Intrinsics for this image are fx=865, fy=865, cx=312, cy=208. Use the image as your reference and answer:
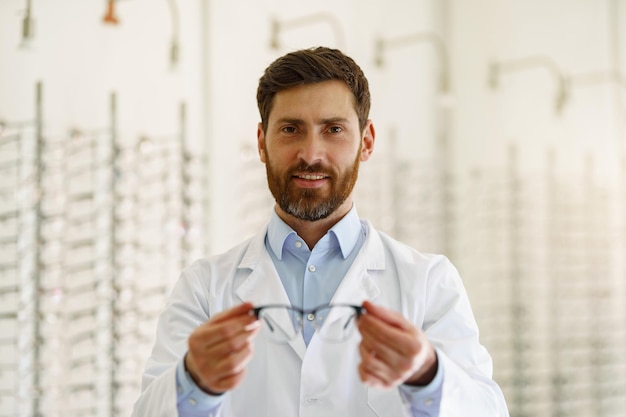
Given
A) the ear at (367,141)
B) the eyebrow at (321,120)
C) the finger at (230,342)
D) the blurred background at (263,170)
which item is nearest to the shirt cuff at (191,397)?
the finger at (230,342)

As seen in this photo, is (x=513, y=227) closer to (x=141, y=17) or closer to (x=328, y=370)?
(x=141, y=17)

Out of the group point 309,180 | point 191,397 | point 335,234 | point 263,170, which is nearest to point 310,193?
point 309,180

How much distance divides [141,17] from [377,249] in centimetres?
266

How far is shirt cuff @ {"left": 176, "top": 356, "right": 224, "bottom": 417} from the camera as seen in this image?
162 centimetres

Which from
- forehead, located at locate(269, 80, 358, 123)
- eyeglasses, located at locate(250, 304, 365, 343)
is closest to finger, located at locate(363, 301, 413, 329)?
eyeglasses, located at locate(250, 304, 365, 343)

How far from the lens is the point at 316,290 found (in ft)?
6.55

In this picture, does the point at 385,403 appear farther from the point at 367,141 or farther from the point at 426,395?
the point at 367,141

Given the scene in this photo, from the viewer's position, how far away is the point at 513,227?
643 cm

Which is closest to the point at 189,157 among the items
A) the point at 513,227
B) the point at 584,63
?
the point at 513,227

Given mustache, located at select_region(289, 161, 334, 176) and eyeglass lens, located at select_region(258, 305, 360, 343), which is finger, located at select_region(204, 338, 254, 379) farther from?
mustache, located at select_region(289, 161, 334, 176)

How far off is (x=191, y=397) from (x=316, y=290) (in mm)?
463

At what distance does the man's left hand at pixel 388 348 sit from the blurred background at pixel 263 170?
2.33m

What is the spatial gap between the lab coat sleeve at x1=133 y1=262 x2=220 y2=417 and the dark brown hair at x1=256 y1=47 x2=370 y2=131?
41 cm

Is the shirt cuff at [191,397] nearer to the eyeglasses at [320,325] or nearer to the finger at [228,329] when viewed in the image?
the finger at [228,329]
